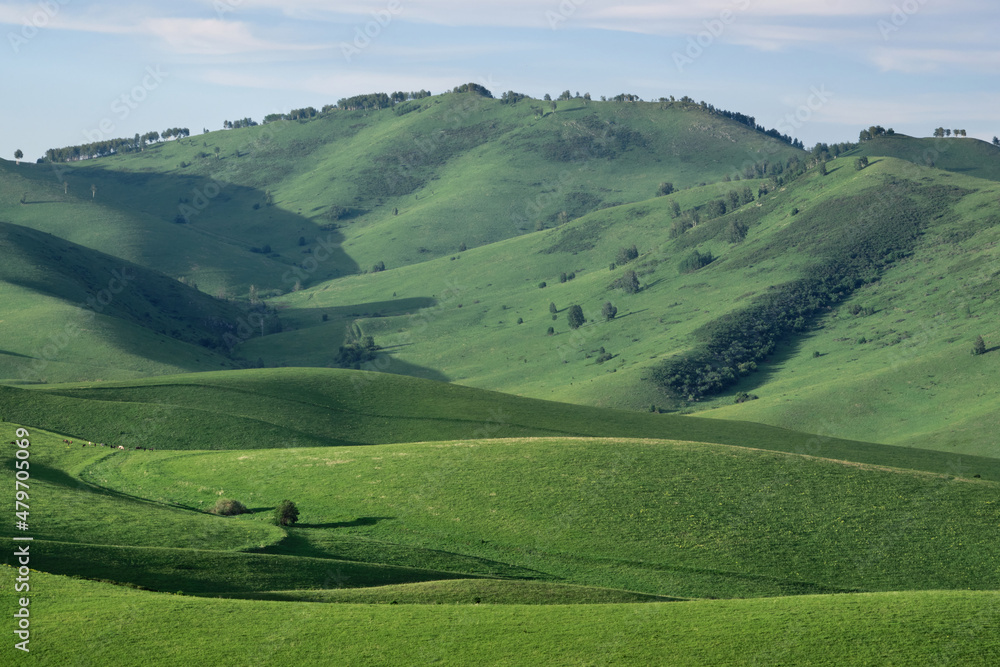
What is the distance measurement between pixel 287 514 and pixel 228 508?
3.88m

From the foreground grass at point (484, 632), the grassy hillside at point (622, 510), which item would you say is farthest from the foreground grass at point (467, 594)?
the grassy hillside at point (622, 510)

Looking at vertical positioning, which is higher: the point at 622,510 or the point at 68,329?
the point at 68,329

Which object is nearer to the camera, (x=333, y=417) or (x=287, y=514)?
(x=287, y=514)

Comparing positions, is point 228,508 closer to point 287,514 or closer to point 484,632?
point 287,514

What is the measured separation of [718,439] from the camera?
91.1m

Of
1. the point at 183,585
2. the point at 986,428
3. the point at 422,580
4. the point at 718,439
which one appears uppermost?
the point at 183,585

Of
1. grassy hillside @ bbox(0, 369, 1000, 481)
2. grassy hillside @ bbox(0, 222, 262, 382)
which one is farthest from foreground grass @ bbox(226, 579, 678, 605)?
grassy hillside @ bbox(0, 222, 262, 382)

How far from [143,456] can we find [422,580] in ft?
111

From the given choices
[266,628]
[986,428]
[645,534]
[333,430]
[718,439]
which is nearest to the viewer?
[266,628]

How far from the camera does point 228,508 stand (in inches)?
2007

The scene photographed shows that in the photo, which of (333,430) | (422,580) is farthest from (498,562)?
(333,430)

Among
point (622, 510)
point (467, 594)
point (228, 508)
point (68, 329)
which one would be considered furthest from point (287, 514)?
point (68, 329)

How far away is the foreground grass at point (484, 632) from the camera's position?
25938mm

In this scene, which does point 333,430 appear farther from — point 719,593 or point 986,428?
point 986,428
